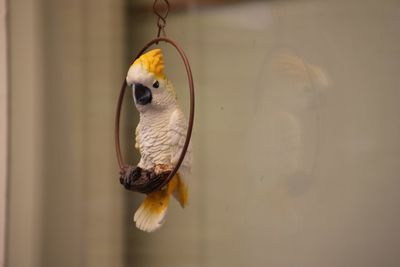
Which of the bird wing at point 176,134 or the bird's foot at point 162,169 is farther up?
the bird wing at point 176,134

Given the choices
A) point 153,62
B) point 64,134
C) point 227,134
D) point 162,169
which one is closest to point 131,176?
point 162,169

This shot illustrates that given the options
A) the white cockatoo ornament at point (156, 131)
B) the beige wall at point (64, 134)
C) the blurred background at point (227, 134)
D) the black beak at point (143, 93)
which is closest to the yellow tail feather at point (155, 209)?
the white cockatoo ornament at point (156, 131)

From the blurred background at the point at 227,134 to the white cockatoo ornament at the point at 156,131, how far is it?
1.02ft

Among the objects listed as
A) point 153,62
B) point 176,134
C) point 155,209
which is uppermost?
point 153,62

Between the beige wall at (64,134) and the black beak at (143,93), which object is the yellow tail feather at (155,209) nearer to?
the black beak at (143,93)

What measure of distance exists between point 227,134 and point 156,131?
346 millimetres

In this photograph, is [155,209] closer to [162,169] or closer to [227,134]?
[162,169]

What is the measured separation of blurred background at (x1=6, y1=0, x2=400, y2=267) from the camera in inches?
31.4

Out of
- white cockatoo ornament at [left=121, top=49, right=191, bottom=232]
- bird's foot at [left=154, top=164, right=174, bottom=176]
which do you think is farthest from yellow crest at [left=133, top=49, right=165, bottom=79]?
bird's foot at [left=154, top=164, right=174, bottom=176]

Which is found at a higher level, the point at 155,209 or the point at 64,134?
the point at 64,134

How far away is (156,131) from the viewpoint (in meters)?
0.64

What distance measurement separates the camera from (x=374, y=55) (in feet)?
2.59

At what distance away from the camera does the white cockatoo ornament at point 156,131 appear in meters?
0.62

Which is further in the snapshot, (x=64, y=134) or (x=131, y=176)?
(x=64, y=134)
